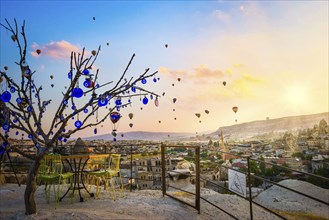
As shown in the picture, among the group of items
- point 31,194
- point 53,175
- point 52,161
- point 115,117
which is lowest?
point 31,194

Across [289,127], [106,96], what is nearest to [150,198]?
[106,96]

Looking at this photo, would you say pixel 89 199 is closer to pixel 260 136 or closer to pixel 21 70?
pixel 21 70

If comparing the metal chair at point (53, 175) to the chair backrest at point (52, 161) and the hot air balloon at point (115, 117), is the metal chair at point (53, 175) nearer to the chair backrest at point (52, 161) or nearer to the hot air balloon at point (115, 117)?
the chair backrest at point (52, 161)

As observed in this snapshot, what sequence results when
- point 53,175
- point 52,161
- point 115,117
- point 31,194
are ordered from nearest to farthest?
point 31,194, point 53,175, point 52,161, point 115,117

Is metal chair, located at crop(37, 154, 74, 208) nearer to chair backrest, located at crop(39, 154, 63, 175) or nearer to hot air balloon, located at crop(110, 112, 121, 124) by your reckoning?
chair backrest, located at crop(39, 154, 63, 175)

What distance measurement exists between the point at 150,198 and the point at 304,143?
68.5 metres

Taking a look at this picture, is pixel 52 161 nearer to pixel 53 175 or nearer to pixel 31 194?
pixel 53 175

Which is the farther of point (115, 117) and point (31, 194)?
point (115, 117)

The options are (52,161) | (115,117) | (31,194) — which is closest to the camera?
(31,194)

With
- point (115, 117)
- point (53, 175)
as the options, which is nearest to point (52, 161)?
point (53, 175)

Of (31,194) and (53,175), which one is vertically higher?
(53,175)

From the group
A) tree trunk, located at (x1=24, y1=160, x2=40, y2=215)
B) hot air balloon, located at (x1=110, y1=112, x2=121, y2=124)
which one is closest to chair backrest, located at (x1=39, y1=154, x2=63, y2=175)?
tree trunk, located at (x1=24, y1=160, x2=40, y2=215)

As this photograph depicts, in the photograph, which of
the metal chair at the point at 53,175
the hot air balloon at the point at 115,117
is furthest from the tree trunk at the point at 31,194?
the hot air balloon at the point at 115,117

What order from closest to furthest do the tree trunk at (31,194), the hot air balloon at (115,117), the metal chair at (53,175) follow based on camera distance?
the tree trunk at (31,194) < the metal chair at (53,175) < the hot air balloon at (115,117)
